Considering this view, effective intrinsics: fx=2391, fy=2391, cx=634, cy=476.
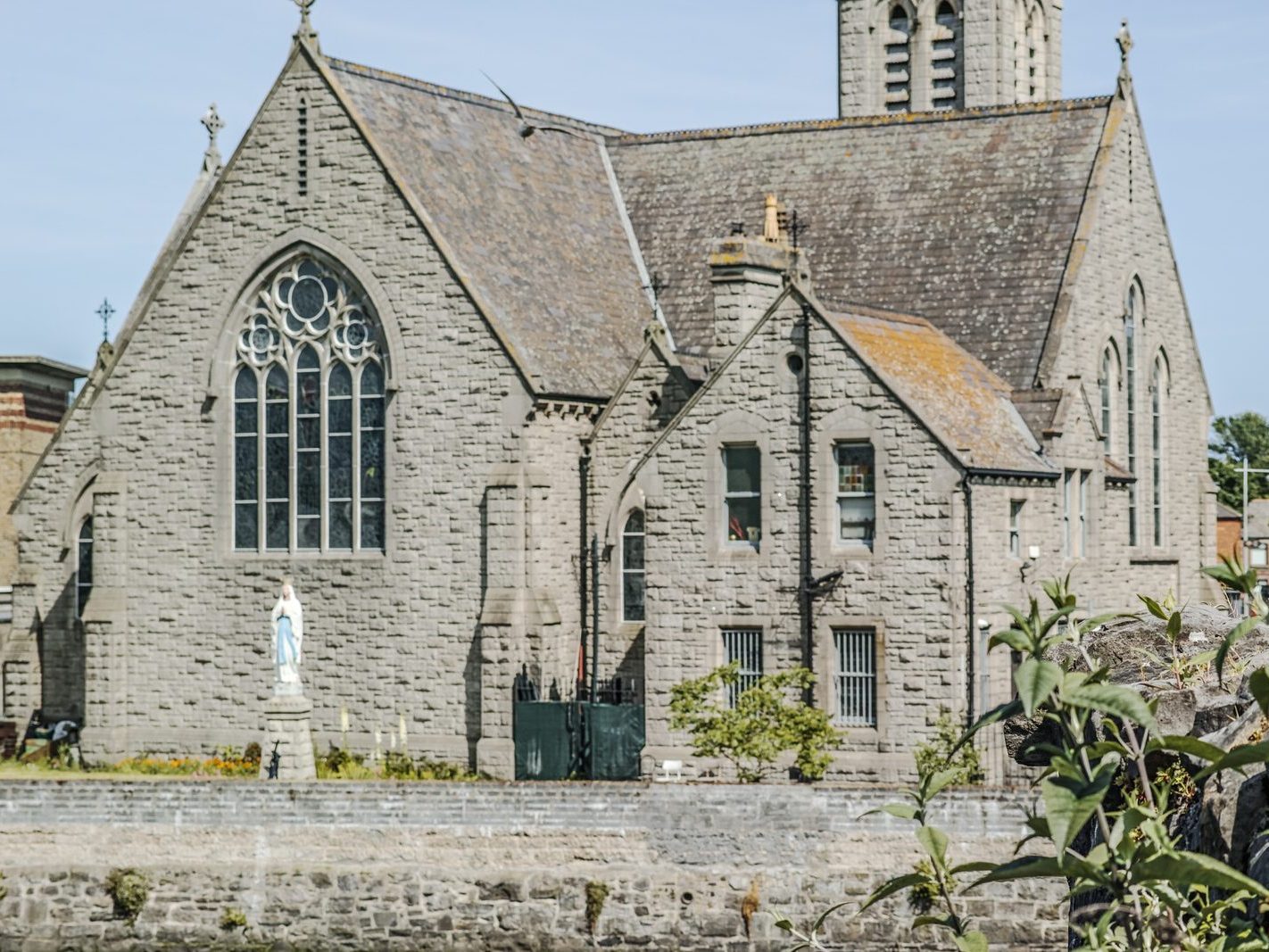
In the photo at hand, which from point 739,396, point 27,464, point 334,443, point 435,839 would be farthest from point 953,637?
point 27,464

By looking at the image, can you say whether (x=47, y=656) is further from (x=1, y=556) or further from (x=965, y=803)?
(x=965, y=803)

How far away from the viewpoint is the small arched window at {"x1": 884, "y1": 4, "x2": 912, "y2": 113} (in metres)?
53.2

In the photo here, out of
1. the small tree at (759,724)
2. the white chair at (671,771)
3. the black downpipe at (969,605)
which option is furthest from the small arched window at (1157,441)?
the white chair at (671,771)

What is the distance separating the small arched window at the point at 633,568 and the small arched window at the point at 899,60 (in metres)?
19.4

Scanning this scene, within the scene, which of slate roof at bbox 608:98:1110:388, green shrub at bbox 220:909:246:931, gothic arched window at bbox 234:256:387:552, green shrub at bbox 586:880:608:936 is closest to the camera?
green shrub at bbox 586:880:608:936

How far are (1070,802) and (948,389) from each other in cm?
2877

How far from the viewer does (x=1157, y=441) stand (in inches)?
1644

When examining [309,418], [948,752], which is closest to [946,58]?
[309,418]

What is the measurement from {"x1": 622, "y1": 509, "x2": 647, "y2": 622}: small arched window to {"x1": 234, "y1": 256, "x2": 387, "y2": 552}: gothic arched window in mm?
3876

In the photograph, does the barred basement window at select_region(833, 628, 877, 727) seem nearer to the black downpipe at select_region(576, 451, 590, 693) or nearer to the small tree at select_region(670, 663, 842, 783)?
the small tree at select_region(670, 663, 842, 783)

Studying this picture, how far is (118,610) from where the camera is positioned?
126 ft

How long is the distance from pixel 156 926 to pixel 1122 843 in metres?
23.9

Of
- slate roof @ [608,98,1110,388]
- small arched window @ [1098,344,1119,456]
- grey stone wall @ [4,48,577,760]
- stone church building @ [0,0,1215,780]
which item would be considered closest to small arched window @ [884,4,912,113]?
slate roof @ [608,98,1110,388]

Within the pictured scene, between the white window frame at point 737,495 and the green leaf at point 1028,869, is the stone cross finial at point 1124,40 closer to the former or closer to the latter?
the white window frame at point 737,495
